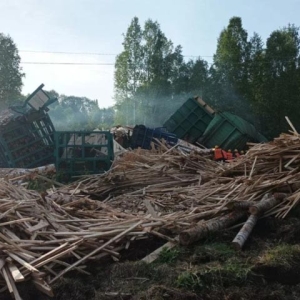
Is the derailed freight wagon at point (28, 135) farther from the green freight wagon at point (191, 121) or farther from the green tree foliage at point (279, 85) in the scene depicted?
the green tree foliage at point (279, 85)

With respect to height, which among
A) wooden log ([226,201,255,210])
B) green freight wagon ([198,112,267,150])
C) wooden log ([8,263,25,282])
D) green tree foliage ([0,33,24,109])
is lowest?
green freight wagon ([198,112,267,150])

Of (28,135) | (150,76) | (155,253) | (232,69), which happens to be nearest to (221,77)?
(232,69)

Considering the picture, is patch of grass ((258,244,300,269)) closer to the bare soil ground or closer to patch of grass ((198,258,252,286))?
the bare soil ground

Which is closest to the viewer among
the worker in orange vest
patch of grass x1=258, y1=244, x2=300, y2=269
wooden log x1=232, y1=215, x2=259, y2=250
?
patch of grass x1=258, y1=244, x2=300, y2=269

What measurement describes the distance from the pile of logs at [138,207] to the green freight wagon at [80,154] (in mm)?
977

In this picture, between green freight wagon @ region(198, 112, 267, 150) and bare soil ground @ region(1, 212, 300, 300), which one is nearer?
bare soil ground @ region(1, 212, 300, 300)

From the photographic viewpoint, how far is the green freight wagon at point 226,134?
55.4 ft

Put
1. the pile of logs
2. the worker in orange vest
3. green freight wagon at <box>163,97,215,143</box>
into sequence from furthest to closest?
green freight wagon at <box>163,97,215,143</box> → the worker in orange vest → the pile of logs

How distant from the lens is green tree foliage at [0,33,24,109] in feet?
133

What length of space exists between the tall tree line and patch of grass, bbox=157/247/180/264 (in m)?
26.9

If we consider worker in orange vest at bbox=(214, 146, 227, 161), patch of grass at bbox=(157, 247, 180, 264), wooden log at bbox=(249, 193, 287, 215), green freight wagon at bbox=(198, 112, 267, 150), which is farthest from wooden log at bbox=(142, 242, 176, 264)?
green freight wagon at bbox=(198, 112, 267, 150)

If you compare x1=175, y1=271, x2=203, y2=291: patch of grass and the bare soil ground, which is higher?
x1=175, y1=271, x2=203, y2=291: patch of grass

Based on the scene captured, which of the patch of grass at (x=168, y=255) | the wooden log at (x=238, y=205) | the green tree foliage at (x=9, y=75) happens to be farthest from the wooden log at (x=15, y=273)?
the green tree foliage at (x=9, y=75)

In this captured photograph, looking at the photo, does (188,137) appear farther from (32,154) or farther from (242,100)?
(242,100)
